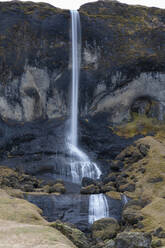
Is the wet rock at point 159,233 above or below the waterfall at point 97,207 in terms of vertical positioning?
above

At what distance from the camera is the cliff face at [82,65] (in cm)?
5491

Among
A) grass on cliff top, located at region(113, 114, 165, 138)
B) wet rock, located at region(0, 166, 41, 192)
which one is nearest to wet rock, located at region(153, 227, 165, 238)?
wet rock, located at region(0, 166, 41, 192)

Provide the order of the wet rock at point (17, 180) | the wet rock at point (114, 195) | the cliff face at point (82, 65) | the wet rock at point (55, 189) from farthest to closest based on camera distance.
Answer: the cliff face at point (82, 65)
the wet rock at point (17, 180)
the wet rock at point (55, 189)
the wet rock at point (114, 195)

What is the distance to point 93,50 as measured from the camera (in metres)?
57.4

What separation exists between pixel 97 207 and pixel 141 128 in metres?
27.0

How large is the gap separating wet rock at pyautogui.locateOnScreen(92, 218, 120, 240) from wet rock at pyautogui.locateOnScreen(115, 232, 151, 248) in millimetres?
6326

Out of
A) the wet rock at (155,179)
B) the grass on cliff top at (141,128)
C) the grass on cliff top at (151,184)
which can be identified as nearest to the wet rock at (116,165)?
the grass on cliff top at (151,184)

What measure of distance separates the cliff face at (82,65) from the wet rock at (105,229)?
29.8 m

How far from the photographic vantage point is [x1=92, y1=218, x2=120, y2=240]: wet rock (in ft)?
87.5

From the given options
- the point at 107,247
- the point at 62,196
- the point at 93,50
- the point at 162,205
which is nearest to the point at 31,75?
the point at 93,50

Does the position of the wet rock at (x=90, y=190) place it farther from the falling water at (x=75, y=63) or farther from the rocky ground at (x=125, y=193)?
the falling water at (x=75, y=63)

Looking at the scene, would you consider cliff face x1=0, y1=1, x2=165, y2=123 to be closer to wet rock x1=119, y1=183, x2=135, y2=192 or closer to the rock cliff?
the rock cliff

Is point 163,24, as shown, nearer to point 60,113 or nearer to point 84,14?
point 84,14

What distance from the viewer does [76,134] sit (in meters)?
53.8
